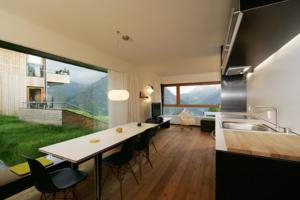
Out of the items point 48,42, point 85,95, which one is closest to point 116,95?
point 85,95

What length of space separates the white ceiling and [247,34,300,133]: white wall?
87 cm

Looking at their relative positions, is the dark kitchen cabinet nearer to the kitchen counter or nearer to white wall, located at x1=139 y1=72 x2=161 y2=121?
the kitchen counter

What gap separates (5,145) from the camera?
2.06 m

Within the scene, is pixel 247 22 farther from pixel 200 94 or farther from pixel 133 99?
pixel 200 94

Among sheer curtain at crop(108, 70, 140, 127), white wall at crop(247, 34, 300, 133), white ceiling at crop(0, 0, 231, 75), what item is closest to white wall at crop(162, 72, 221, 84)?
sheer curtain at crop(108, 70, 140, 127)

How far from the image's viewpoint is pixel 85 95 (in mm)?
3369

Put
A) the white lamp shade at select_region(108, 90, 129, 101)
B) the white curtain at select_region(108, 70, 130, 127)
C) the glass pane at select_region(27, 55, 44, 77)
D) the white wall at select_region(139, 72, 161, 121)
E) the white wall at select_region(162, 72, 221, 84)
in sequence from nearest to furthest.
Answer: the glass pane at select_region(27, 55, 44, 77) < the white lamp shade at select_region(108, 90, 129, 101) < the white curtain at select_region(108, 70, 130, 127) < the white wall at select_region(139, 72, 161, 121) < the white wall at select_region(162, 72, 221, 84)

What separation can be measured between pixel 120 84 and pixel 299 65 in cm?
371

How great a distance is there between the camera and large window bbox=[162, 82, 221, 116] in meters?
6.25

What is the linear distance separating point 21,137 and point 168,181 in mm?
2472

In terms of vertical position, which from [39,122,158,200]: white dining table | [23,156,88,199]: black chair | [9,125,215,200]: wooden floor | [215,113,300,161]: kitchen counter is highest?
[215,113,300,161]: kitchen counter

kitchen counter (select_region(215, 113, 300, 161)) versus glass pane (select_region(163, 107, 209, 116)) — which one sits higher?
kitchen counter (select_region(215, 113, 300, 161))

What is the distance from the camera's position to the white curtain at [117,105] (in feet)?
12.7

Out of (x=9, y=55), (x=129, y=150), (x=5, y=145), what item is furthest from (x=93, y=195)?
(x=9, y=55)
